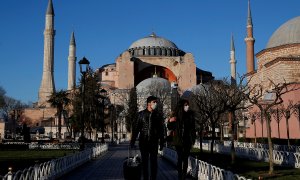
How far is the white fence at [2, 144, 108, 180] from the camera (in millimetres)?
7000

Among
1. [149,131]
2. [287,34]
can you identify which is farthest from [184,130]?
[287,34]

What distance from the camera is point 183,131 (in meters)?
7.43

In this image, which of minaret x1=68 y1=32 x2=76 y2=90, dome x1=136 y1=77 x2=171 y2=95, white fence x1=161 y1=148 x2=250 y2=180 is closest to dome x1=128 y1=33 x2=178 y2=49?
minaret x1=68 y1=32 x2=76 y2=90

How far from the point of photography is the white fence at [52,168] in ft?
23.0

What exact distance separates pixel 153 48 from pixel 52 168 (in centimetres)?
6337

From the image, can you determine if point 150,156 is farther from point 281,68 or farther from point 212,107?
point 281,68

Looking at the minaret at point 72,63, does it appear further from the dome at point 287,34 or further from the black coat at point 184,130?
the black coat at point 184,130

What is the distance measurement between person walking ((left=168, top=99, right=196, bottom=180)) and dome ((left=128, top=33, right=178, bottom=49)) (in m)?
66.2

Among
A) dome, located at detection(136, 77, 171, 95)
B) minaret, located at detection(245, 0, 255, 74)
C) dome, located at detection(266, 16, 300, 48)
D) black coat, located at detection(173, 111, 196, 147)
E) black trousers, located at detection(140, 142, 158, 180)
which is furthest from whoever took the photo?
dome, located at detection(136, 77, 171, 95)

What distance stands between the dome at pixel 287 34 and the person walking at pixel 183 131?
31504 millimetres

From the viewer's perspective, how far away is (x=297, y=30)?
36.7 metres

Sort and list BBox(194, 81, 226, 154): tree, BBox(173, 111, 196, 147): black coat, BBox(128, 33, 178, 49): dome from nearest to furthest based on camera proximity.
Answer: BBox(173, 111, 196, 147): black coat → BBox(194, 81, 226, 154): tree → BBox(128, 33, 178, 49): dome

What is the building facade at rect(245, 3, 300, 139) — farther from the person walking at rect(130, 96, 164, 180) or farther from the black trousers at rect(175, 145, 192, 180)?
the person walking at rect(130, 96, 164, 180)

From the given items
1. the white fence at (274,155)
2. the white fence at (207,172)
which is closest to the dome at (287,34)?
the white fence at (274,155)
